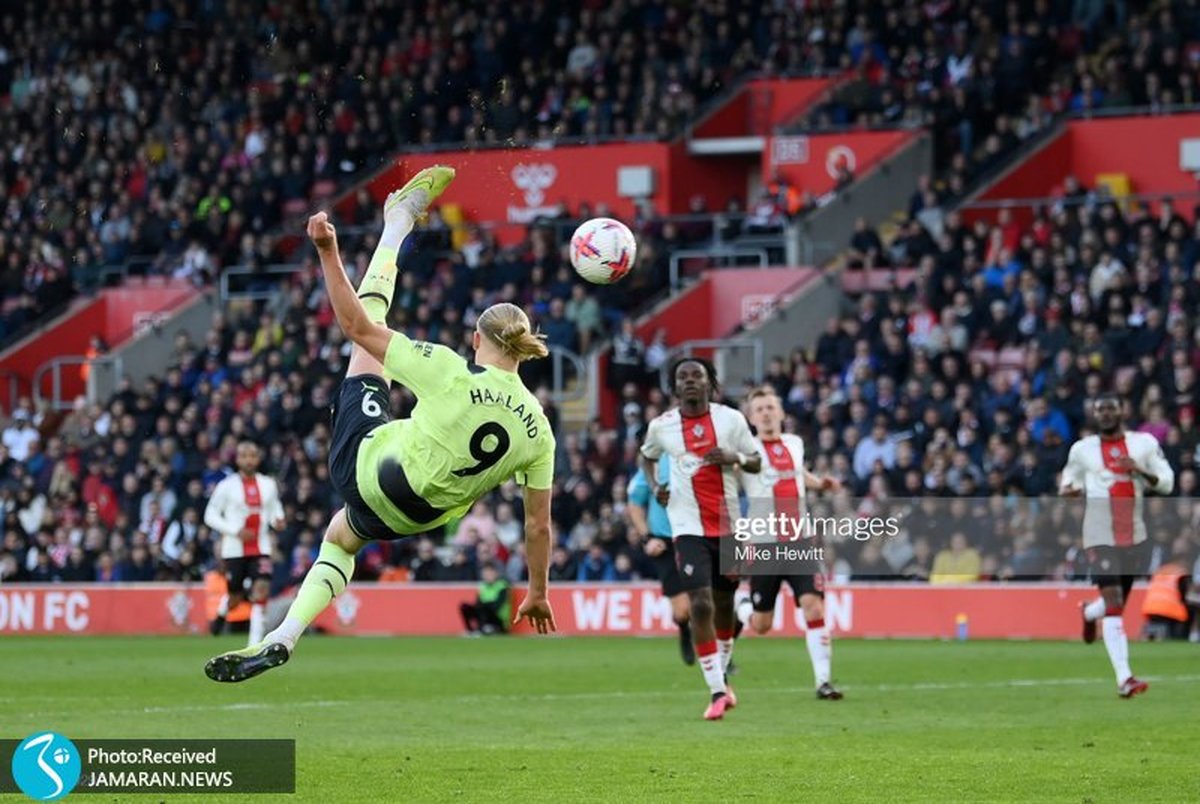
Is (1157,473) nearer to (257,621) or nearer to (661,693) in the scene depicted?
(661,693)

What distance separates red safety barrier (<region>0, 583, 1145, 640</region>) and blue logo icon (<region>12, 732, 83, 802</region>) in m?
14.4

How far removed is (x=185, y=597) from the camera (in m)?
30.2

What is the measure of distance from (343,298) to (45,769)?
101 inches

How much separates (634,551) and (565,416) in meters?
5.88

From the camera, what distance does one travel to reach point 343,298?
11180 mm

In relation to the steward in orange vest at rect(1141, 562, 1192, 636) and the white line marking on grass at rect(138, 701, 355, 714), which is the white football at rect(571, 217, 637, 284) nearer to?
the white line marking on grass at rect(138, 701, 355, 714)

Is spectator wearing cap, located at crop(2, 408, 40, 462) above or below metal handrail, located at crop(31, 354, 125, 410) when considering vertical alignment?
below

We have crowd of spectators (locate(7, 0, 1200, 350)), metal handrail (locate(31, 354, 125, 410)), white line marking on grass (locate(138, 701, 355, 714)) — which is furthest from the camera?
metal handrail (locate(31, 354, 125, 410))

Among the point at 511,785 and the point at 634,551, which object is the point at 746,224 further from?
the point at 511,785

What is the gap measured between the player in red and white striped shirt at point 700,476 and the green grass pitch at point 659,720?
82 centimetres

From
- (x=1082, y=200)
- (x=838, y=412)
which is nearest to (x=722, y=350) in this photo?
(x=838, y=412)

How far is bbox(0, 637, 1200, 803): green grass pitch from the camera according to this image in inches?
467

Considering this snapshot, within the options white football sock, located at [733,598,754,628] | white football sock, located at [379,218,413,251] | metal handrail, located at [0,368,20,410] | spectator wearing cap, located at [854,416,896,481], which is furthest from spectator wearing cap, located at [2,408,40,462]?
white football sock, located at [379,218,413,251]

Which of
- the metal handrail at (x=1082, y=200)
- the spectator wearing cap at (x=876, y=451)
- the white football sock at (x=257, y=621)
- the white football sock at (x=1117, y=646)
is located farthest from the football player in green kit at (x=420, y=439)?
the metal handrail at (x=1082, y=200)
